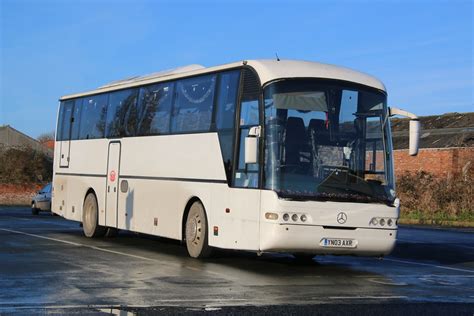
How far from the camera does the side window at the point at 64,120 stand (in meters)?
22.5

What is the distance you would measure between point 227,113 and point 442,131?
3969 centimetres

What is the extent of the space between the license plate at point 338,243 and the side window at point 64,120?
11766mm

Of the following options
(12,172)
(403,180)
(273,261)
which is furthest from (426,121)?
(273,261)

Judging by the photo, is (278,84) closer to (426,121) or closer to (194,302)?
(194,302)

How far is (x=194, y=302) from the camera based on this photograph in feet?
31.4

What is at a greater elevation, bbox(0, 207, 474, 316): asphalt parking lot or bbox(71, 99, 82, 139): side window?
bbox(71, 99, 82, 139): side window

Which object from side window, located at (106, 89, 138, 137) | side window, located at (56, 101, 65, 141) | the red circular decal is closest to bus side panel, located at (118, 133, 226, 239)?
side window, located at (106, 89, 138, 137)

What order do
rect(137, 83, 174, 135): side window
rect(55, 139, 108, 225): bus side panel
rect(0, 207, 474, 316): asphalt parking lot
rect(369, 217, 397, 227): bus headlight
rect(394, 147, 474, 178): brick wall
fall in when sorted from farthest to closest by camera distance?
rect(394, 147, 474, 178): brick wall
rect(55, 139, 108, 225): bus side panel
rect(137, 83, 174, 135): side window
rect(369, 217, 397, 227): bus headlight
rect(0, 207, 474, 316): asphalt parking lot

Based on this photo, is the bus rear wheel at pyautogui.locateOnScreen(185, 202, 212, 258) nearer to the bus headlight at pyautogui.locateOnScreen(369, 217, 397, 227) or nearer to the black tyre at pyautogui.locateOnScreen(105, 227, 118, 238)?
the bus headlight at pyautogui.locateOnScreen(369, 217, 397, 227)

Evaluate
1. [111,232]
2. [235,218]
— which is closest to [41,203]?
[111,232]

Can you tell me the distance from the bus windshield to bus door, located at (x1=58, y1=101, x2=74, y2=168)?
1067cm

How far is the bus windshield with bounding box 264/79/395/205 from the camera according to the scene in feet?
42.5

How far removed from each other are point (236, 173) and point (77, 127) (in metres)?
9.30

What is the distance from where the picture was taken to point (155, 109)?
57.2ft
